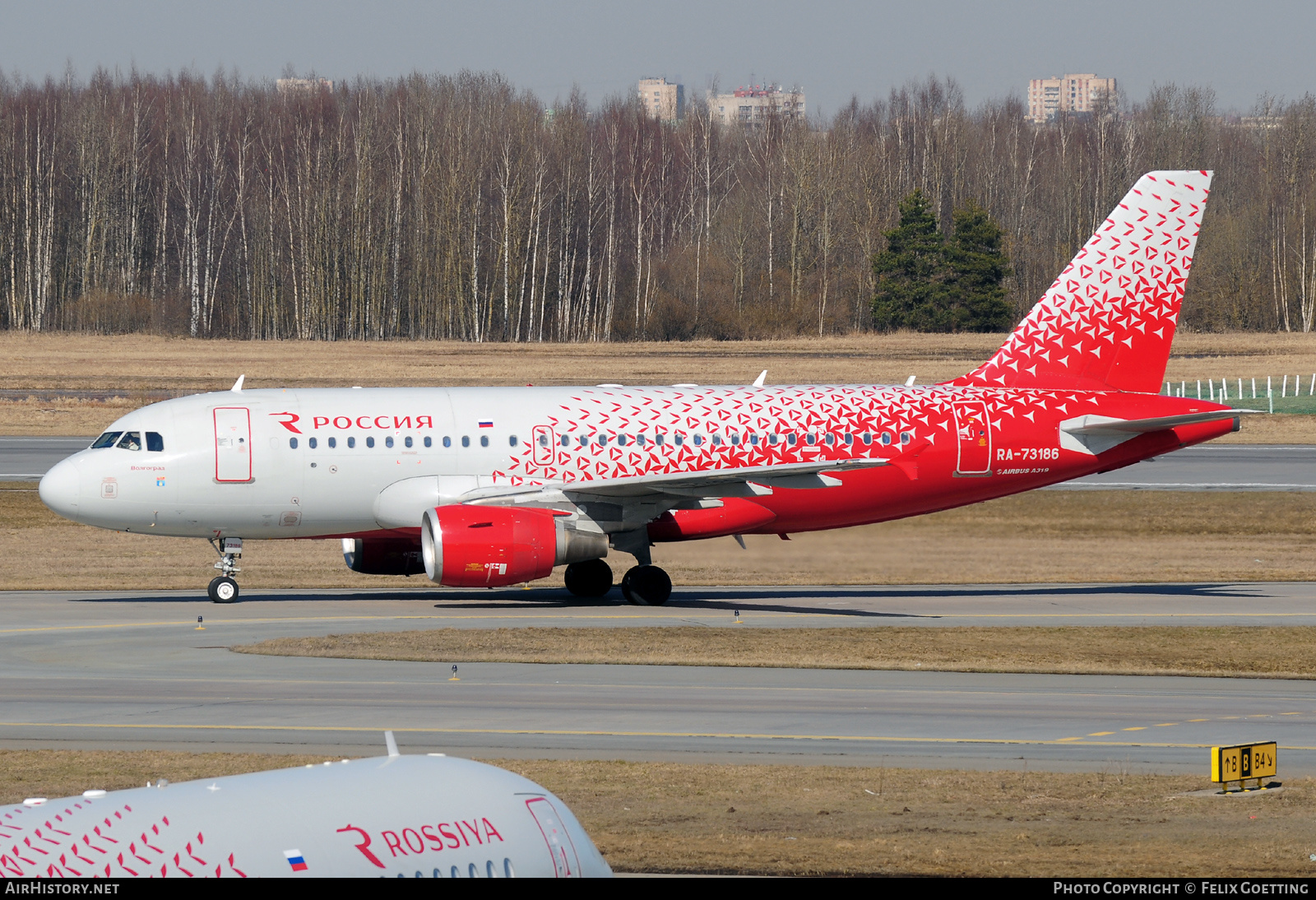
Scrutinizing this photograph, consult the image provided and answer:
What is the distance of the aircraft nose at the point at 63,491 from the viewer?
33312 mm

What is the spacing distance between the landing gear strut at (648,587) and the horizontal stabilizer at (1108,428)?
391 inches

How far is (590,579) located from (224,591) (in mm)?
8202

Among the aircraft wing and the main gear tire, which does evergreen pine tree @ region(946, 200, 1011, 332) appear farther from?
the main gear tire

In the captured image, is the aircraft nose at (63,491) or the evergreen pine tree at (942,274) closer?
the aircraft nose at (63,491)

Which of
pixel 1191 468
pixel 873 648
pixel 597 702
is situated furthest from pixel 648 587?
pixel 1191 468

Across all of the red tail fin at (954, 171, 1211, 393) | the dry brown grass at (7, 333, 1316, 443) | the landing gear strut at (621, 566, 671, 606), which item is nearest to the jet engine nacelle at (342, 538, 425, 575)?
the landing gear strut at (621, 566, 671, 606)

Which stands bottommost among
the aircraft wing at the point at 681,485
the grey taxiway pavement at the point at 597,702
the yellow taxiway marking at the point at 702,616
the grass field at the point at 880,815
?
the yellow taxiway marking at the point at 702,616

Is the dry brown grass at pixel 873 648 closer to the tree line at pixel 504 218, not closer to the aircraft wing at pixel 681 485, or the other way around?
the aircraft wing at pixel 681 485

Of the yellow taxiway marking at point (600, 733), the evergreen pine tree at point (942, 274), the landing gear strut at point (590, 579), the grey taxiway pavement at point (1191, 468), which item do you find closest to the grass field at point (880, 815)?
the yellow taxiway marking at point (600, 733)

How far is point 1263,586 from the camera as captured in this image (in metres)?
37.9

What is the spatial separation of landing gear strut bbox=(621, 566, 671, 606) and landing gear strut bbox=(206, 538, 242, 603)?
8701 millimetres

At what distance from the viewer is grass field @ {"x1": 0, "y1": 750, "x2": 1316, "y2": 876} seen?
15500 mm
